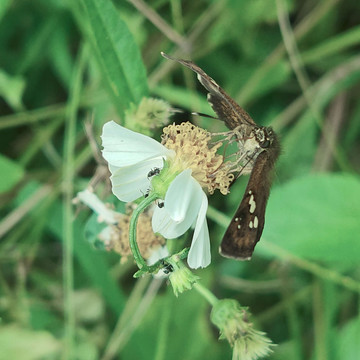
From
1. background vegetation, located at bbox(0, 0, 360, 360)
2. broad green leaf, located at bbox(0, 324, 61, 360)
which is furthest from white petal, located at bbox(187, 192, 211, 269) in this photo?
broad green leaf, located at bbox(0, 324, 61, 360)

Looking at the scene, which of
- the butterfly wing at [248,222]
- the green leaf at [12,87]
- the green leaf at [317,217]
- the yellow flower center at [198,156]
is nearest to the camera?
the butterfly wing at [248,222]

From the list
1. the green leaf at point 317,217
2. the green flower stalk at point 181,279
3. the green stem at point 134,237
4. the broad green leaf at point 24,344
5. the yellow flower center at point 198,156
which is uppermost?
the green leaf at point 317,217

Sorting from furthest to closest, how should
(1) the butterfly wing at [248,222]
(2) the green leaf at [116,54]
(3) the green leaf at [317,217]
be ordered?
(3) the green leaf at [317,217] < (2) the green leaf at [116,54] < (1) the butterfly wing at [248,222]

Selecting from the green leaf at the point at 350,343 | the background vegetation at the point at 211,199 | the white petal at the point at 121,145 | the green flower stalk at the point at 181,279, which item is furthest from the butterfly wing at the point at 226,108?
the green leaf at the point at 350,343

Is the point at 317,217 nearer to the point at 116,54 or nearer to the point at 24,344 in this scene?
the point at 116,54

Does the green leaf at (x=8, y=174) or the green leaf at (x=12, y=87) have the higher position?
the green leaf at (x=12, y=87)

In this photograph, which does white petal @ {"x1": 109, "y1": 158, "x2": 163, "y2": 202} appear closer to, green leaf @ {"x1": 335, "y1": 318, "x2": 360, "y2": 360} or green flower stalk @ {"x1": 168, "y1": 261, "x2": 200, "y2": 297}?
green flower stalk @ {"x1": 168, "y1": 261, "x2": 200, "y2": 297}

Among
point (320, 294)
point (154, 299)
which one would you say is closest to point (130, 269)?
point (154, 299)

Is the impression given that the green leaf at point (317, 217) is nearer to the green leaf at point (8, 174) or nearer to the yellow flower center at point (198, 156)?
the yellow flower center at point (198, 156)
